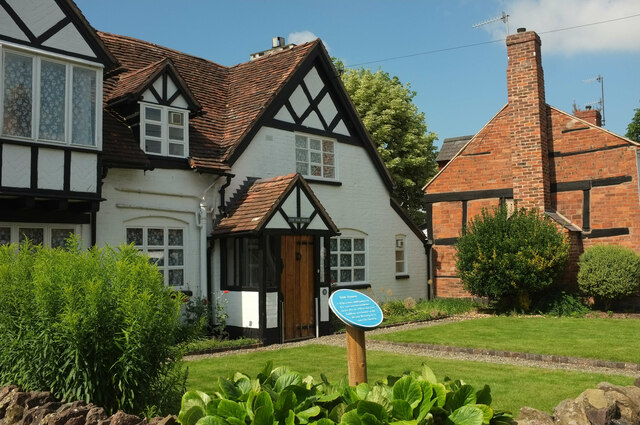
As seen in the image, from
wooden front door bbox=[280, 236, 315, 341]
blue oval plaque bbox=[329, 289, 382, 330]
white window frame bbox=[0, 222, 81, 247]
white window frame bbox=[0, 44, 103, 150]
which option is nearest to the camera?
blue oval plaque bbox=[329, 289, 382, 330]

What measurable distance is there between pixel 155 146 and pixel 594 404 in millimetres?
10725

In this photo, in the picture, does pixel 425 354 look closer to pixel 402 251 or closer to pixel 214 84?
pixel 402 251

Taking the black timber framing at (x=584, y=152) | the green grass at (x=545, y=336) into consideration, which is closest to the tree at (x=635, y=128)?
the black timber framing at (x=584, y=152)

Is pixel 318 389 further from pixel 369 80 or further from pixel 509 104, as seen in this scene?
pixel 369 80

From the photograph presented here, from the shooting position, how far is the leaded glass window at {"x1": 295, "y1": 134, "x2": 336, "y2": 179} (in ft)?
54.4

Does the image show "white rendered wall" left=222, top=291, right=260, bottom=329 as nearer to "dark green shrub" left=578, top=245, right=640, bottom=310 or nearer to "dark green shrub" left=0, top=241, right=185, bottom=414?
"dark green shrub" left=0, top=241, right=185, bottom=414

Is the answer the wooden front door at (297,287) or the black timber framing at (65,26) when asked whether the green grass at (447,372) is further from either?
the black timber framing at (65,26)

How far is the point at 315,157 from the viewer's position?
16969 mm

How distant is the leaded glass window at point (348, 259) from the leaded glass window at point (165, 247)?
15.5 ft

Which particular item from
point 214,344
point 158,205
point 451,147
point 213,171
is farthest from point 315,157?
point 451,147

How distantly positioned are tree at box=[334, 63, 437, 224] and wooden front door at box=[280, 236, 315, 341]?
17.2 meters

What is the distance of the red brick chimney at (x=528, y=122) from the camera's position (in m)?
18.5

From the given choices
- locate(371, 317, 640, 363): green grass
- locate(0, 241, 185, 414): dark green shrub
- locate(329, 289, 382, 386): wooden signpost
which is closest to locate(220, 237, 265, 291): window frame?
locate(371, 317, 640, 363): green grass

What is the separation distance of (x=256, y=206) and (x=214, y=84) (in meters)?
5.64
